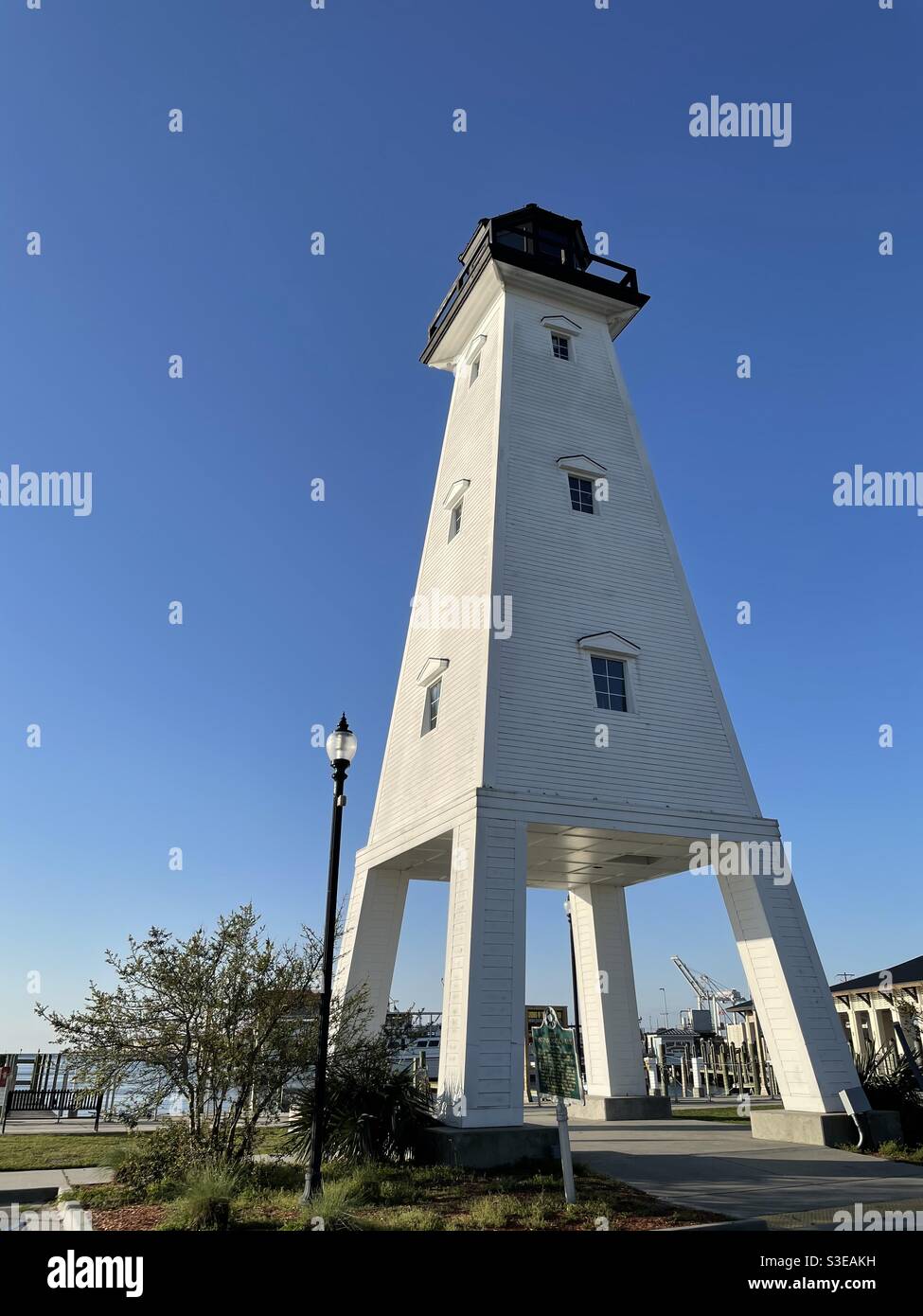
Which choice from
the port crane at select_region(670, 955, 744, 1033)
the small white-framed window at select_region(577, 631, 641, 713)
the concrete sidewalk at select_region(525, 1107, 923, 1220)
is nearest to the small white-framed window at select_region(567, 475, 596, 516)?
the small white-framed window at select_region(577, 631, 641, 713)

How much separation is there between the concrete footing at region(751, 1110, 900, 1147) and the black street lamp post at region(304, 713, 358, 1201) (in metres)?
8.65

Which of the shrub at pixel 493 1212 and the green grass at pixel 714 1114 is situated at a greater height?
the shrub at pixel 493 1212

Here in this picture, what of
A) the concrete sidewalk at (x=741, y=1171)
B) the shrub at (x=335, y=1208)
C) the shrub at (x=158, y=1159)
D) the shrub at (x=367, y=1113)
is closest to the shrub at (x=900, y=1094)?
the concrete sidewalk at (x=741, y=1171)

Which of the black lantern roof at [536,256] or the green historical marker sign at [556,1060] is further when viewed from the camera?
the black lantern roof at [536,256]

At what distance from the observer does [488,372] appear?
22.4 m

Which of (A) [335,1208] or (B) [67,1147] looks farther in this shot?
(B) [67,1147]

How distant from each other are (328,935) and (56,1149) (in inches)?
316

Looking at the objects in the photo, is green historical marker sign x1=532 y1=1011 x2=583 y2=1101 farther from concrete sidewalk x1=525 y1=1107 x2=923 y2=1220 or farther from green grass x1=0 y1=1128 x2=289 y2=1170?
green grass x1=0 y1=1128 x2=289 y2=1170

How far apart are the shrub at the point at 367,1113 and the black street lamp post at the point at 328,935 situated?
4.49 feet

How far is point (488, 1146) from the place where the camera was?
12102 mm

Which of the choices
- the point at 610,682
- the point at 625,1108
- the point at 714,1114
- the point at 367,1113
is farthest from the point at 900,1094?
the point at 367,1113

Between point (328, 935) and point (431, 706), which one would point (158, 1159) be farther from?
point (431, 706)

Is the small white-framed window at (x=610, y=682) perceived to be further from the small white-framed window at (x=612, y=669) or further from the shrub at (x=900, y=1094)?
the shrub at (x=900, y=1094)

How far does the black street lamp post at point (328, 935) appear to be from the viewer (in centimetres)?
977
